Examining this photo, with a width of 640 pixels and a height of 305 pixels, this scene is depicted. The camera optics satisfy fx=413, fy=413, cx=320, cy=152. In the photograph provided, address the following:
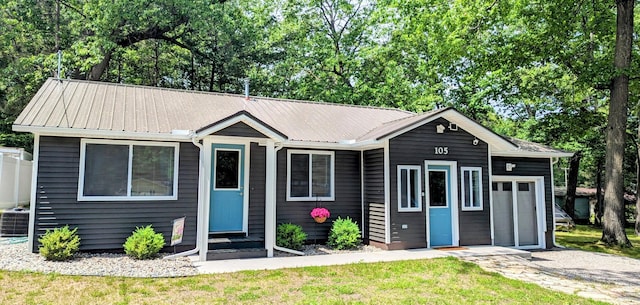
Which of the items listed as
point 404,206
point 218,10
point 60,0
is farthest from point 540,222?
point 60,0

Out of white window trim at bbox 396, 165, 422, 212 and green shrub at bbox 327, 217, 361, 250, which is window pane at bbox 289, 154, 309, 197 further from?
white window trim at bbox 396, 165, 422, 212

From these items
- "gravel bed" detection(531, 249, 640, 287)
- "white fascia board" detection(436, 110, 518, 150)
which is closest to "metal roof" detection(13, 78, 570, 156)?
"white fascia board" detection(436, 110, 518, 150)

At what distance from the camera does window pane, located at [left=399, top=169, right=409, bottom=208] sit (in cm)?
985

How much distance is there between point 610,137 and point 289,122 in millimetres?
9541

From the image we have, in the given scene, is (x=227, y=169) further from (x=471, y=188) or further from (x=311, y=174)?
(x=471, y=188)

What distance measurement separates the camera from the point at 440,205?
33.9 feet

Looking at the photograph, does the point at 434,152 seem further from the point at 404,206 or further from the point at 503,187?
the point at 503,187

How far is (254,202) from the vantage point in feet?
30.8

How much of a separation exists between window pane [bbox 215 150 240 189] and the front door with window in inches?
181

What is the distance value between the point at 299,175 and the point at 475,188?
180 inches

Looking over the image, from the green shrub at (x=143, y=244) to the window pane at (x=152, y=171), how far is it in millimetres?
A: 941

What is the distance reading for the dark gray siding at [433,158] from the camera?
384 inches

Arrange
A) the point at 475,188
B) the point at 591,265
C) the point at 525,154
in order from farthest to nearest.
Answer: the point at 525,154 < the point at 475,188 < the point at 591,265

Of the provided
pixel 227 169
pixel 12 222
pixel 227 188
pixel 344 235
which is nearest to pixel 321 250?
pixel 344 235
